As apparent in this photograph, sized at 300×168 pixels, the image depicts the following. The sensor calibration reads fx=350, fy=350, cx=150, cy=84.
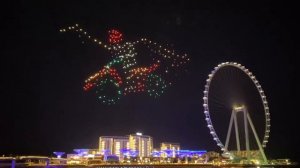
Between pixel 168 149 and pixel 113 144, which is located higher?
pixel 113 144

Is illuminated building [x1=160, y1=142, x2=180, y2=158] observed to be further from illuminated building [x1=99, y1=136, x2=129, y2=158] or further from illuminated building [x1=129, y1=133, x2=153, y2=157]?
illuminated building [x1=99, y1=136, x2=129, y2=158]

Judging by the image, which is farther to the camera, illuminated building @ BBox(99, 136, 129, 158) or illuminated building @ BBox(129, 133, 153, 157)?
illuminated building @ BBox(129, 133, 153, 157)

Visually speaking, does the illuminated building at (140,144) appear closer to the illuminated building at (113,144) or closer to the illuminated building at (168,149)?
the illuminated building at (113,144)

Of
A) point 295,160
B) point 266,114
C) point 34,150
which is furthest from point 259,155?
point 34,150

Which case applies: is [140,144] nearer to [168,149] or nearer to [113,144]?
[113,144]

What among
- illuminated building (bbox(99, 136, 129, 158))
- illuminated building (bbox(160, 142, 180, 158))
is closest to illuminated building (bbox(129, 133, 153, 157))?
illuminated building (bbox(99, 136, 129, 158))

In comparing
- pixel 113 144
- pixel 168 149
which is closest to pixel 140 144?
pixel 113 144
